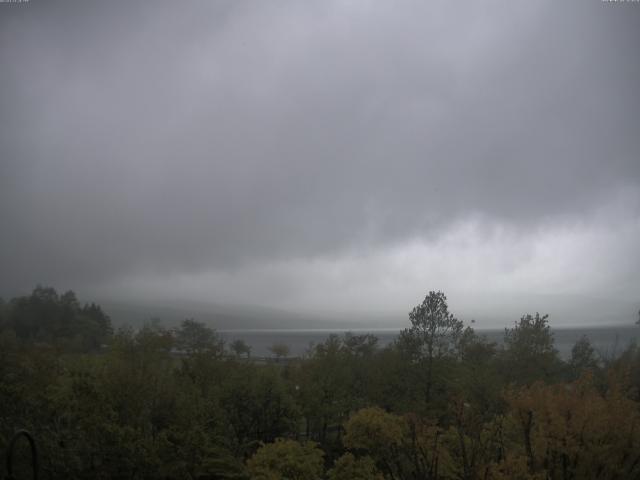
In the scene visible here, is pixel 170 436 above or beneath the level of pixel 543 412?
beneath

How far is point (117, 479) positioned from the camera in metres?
18.9

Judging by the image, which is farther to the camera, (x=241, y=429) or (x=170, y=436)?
(x=241, y=429)

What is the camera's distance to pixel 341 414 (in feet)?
111

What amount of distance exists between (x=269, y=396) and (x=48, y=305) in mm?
106596

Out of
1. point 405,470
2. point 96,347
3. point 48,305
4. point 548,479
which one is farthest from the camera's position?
point 48,305

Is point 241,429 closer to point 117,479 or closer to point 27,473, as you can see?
point 117,479

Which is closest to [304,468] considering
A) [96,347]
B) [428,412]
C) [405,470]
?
[405,470]

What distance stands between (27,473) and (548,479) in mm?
19202

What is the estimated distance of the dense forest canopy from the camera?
18.2 meters

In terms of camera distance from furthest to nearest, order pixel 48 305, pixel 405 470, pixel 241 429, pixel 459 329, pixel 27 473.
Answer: pixel 48 305 → pixel 459 329 → pixel 241 429 → pixel 405 470 → pixel 27 473

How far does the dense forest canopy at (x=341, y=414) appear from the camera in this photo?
59.8ft

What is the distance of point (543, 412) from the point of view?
59.5ft

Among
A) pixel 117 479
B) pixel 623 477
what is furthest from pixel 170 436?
pixel 623 477

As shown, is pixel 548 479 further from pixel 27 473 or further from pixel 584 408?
pixel 27 473
